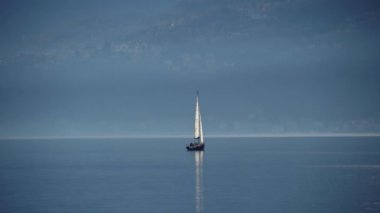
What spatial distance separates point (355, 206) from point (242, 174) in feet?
163

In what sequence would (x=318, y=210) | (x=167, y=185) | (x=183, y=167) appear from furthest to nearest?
1. (x=183, y=167)
2. (x=167, y=185)
3. (x=318, y=210)

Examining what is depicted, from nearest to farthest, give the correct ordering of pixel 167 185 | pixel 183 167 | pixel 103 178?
pixel 167 185 < pixel 103 178 < pixel 183 167

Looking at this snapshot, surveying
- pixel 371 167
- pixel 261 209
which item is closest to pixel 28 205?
pixel 261 209

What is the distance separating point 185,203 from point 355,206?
1874cm

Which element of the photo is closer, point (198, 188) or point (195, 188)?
point (198, 188)

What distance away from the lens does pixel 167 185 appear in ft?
383

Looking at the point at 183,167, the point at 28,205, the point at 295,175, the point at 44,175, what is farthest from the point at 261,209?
the point at 183,167

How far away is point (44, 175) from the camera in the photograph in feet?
455

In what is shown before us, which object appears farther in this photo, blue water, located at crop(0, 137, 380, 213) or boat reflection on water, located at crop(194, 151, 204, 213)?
boat reflection on water, located at crop(194, 151, 204, 213)

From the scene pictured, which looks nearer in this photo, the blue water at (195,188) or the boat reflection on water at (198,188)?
the blue water at (195,188)

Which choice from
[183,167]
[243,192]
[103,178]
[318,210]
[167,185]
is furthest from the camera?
[183,167]

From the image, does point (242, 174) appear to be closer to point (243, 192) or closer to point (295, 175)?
point (295, 175)

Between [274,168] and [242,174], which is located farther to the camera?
[274,168]

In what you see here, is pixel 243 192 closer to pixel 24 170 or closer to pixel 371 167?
pixel 371 167
